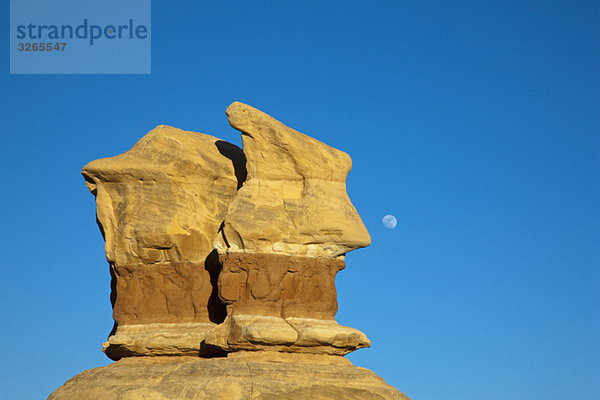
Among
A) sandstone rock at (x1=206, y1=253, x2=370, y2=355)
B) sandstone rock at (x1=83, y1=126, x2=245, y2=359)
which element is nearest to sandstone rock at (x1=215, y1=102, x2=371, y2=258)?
sandstone rock at (x1=206, y1=253, x2=370, y2=355)

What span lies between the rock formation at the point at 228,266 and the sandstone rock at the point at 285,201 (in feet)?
0.08

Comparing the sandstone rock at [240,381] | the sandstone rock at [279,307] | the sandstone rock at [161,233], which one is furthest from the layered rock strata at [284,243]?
the sandstone rock at [161,233]

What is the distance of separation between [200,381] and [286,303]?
2.18m

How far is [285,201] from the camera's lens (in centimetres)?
1719

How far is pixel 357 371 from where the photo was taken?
1645cm

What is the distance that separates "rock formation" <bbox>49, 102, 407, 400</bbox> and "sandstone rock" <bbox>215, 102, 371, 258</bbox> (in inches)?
0.9

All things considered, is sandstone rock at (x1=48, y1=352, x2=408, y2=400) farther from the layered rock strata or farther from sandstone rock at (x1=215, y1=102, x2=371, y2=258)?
sandstone rock at (x1=215, y1=102, x2=371, y2=258)

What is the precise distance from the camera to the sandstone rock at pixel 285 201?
16.8 metres

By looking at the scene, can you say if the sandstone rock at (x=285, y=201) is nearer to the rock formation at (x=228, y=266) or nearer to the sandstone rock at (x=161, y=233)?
the rock formation at (x=228, y=266)

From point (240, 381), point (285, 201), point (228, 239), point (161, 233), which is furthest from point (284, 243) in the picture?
point (240, 381)

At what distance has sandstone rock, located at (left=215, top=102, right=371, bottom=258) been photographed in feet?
55.0

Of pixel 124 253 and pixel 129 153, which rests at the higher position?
pixel 129 153

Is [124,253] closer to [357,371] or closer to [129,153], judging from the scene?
[129,153]

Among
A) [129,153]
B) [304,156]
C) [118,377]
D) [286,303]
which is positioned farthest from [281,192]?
[118,377]
